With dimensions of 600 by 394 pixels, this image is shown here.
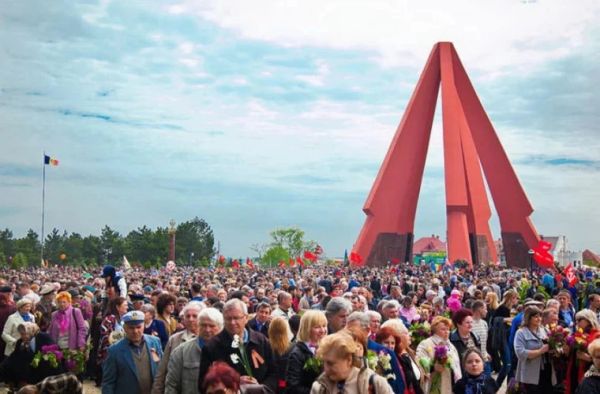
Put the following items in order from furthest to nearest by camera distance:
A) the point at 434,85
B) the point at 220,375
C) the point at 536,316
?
the point at 434,85 → the point at 536,316 → the point at 220,375

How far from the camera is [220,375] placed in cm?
373

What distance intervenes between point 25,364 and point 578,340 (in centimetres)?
538

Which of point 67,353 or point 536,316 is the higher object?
point 536,316

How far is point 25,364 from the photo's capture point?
7492 mm

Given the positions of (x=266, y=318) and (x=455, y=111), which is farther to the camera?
(x=455, y=111)

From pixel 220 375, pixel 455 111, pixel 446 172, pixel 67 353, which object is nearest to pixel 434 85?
pixel 455 111

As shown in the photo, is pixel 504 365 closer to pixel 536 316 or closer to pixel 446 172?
pixel 536 316

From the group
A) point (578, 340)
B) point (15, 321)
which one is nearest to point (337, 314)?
point (578, 340)

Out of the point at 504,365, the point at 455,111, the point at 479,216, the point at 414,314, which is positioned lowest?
the point at 504,365

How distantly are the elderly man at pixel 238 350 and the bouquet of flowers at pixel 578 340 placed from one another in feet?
10.2

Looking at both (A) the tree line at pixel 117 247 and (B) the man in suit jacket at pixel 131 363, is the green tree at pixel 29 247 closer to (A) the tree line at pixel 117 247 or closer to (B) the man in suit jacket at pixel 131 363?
(A) the tree line at pixel 117 247

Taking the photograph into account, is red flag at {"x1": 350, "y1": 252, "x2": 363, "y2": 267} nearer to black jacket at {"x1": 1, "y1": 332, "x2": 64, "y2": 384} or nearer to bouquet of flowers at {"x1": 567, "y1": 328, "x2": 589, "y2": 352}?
black jacket at {"x1": 1, "y1": 332, "x2": 64, "y2": 384}

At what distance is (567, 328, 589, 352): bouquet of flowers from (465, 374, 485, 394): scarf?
55.3 inches

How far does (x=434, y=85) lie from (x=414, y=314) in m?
37.9
